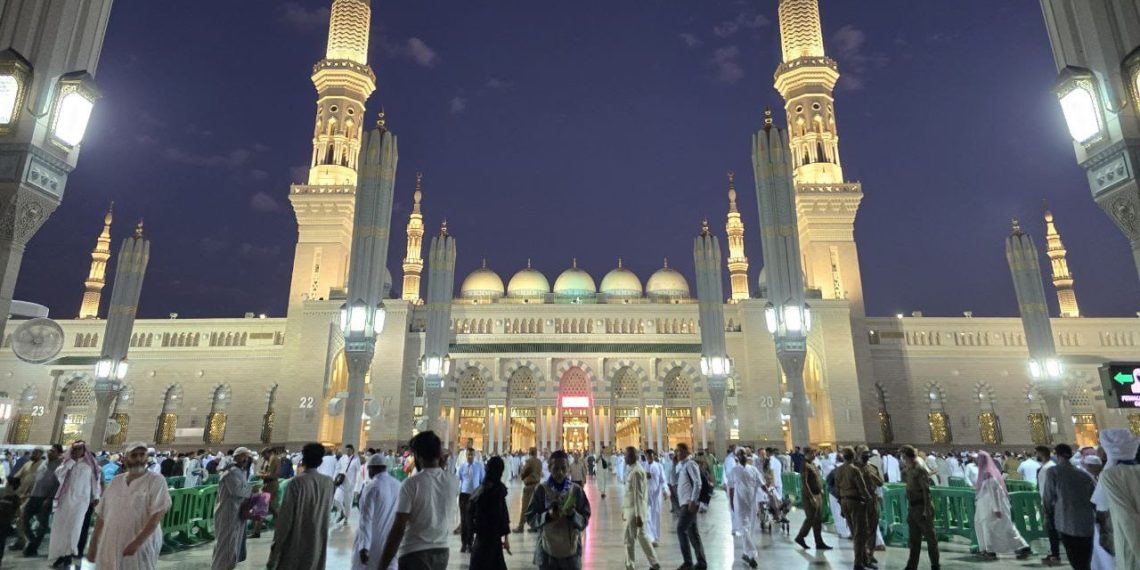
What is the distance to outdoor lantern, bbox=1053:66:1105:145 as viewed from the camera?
6383mm

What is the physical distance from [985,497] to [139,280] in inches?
1150

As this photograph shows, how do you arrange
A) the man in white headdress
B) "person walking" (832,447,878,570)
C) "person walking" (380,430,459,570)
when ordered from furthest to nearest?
"person walking" (832,447,878,570) < the man in white headdress < "person walking" (380,430,459,570)

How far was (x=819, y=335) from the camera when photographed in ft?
103

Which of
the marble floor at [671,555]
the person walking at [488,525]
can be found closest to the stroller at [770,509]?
the marble floor at [671,555]

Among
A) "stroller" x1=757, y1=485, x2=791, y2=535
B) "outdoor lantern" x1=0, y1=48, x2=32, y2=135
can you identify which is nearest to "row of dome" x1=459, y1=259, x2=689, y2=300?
"stroller" x1=757, y1=485, x2=791, y2=535

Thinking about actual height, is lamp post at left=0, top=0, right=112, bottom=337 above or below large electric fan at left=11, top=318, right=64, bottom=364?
above

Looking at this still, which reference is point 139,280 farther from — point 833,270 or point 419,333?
point 833,270

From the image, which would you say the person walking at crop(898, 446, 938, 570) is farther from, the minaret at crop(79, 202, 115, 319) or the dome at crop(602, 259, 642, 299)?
the minaret at crop(79, 202, 115, 319)

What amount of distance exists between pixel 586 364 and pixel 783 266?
54.2 feet

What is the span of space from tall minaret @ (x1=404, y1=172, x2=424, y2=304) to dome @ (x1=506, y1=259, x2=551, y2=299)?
6183 millimetres

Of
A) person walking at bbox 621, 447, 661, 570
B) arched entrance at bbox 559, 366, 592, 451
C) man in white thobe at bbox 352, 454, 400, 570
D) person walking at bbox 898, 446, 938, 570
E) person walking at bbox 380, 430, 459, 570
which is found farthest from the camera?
arched entrance at bbox 559, 366, 592, 451

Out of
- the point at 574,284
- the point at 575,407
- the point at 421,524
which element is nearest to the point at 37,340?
the point at 421,524

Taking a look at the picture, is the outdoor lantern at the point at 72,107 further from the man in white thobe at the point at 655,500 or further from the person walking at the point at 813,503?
the person walking at the point at 813,503

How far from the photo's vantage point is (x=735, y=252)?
41.2 m
